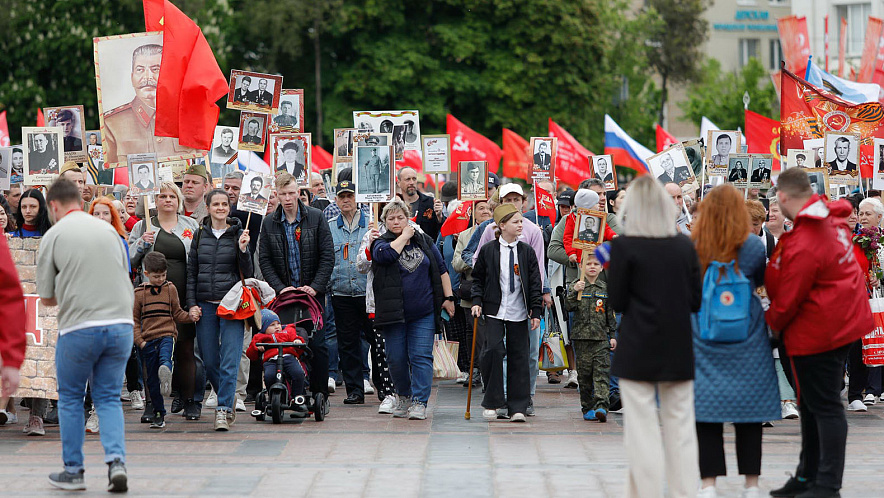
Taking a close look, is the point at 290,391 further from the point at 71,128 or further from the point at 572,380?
the point at 71,128

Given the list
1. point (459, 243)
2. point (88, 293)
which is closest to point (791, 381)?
point (459, 243)

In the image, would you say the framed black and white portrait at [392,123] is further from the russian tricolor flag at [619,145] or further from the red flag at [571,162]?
the russian tricolor flag at [619,145]

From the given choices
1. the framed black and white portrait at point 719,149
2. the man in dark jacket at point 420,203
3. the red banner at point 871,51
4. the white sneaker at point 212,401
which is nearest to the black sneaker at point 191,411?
the white sneaker at point 212,401

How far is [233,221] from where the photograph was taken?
37.3ft

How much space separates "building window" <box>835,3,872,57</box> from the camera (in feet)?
187

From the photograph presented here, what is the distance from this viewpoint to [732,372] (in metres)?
7.71

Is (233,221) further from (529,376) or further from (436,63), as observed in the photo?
(436,63)

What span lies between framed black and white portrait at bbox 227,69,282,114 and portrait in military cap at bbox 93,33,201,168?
28.3 inches

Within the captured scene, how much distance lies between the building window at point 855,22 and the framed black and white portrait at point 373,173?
159ft

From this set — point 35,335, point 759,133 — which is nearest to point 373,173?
point 35,335

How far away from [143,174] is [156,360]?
6.59ft

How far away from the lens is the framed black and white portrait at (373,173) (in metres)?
12.6

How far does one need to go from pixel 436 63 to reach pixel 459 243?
95.6 ft

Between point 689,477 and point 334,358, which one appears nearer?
point 689,477
